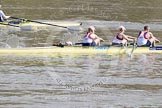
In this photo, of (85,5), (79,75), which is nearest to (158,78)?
Answer: (79,75)

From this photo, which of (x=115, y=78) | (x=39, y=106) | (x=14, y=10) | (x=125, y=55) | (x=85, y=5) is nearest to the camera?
(x=39, y=106)

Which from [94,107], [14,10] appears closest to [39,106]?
[94,107]

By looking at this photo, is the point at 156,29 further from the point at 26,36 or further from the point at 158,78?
the point at 158,78

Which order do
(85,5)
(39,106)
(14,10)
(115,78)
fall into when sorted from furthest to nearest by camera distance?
1. (85,5)
2. (14,10)
3. (115,78)
4. (39,106)

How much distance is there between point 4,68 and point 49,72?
1.68 metres

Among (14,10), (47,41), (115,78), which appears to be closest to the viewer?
(115,78)

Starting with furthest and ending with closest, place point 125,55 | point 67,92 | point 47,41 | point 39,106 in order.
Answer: point 47,41, point 125,55, point 67,92, point 39,106

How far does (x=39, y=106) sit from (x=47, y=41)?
49.8ft

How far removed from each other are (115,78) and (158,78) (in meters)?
1.46

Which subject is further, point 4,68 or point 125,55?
point 125,55

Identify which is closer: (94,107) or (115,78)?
(94,107)

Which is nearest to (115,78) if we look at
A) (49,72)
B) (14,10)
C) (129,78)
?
(129,78)

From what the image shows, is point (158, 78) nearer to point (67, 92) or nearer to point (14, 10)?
point (67, 92)

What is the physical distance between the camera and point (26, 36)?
34062 millimetres
